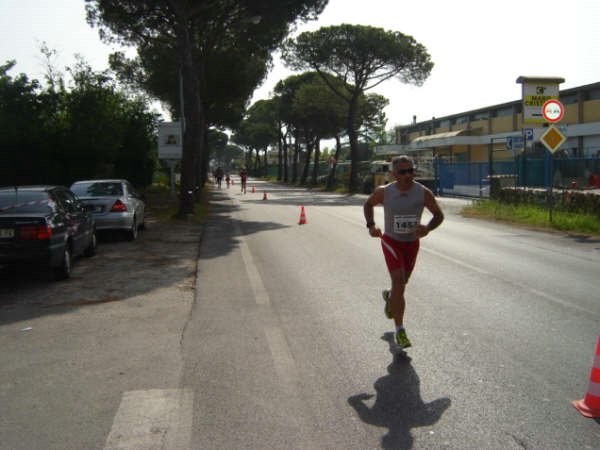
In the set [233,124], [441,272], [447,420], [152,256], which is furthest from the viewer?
[233,124]

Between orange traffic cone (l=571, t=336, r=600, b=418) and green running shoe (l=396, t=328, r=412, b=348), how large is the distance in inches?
61.2

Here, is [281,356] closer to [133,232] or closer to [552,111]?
[133,232]

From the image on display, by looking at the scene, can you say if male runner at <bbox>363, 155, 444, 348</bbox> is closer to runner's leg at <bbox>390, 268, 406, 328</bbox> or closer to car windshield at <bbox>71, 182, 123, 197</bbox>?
runner's leg at <bbox>390, 268, 406, 328</bbox>

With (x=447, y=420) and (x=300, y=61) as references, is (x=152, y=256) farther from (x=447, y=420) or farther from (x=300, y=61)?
(x=300, y=61)

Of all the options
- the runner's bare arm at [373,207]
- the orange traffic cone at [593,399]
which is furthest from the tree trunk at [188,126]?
the orange traffic cone at [593,399]

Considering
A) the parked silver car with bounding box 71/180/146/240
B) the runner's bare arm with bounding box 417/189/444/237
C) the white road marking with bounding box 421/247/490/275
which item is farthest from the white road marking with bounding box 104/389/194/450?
the parked silver car with bounding box 71/180/146/240

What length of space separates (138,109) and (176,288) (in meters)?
24.3

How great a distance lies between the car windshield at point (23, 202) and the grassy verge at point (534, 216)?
12215 mm

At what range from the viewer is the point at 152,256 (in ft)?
39.9

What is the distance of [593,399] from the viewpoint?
4129 millimetres

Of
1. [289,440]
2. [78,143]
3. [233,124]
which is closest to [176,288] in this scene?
[289,440]

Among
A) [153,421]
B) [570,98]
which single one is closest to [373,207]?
[153,421]

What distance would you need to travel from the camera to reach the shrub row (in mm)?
16953

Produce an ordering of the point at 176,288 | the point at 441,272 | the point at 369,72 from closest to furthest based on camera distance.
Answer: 1. the point at 176,288
2. the point at 441,272
3. the point at 369,72
